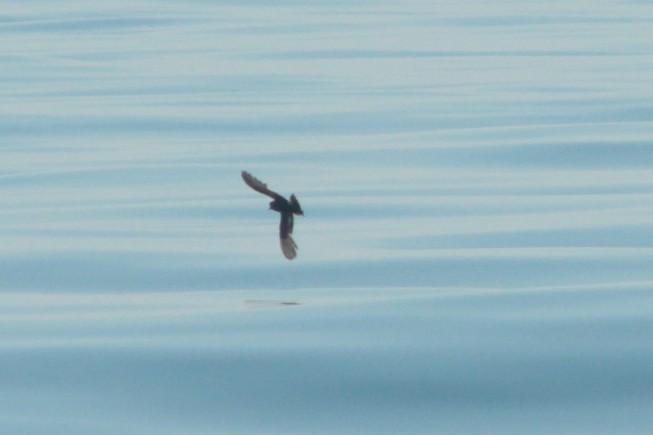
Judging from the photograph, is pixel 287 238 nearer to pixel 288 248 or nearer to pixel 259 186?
pixel 288 248

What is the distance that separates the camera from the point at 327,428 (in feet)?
13.7

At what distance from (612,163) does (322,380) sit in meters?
5.59

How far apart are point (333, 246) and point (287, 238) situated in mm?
2360

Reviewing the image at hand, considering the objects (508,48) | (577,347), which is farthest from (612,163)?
Answer: (508,48)

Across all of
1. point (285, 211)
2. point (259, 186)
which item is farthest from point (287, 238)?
point (259, 186)

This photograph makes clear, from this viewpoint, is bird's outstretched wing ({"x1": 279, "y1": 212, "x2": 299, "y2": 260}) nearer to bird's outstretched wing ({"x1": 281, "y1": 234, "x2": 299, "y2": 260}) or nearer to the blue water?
bird's outstretched wing ({"x1": 281, "y1": 234, "x2": 299, "y2": 260})

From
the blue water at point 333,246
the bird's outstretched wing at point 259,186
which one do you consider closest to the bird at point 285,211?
the bird's outstretched wing at point 259,186

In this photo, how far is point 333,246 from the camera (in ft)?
23.6

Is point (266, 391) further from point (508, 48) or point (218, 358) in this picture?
point (508, 48)

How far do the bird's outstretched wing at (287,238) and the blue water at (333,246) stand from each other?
27cm

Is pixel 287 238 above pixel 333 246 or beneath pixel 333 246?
beneath

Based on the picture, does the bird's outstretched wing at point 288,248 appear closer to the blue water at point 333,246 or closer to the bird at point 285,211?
the bird at point 285,211

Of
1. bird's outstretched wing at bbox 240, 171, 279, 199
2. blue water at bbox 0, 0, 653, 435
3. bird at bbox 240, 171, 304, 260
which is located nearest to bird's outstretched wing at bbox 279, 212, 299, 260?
A: bird at bbox 240, 171, 304, 260

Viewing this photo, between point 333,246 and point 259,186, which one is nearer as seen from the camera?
point 259,186
